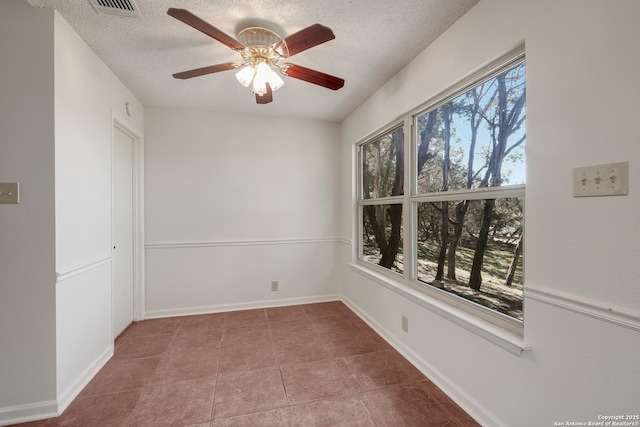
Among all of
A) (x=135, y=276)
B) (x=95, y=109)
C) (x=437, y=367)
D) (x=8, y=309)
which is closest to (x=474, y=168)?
(x=437, y=367)

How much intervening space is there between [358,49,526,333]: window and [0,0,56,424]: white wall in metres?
2.48

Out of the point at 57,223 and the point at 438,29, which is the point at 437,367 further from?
the point at 57,223

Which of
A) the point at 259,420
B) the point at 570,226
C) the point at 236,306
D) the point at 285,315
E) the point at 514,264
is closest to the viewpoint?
the point at 570,226

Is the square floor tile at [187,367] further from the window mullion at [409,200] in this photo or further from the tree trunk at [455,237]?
the tree trunk at [455,237]

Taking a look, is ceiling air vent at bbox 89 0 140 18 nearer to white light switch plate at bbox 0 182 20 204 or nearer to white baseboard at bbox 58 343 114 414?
white light switch plate at bbox 0 182 20 204

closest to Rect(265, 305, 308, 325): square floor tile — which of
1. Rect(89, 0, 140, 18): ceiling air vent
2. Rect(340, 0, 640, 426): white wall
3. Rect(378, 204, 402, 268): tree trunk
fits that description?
Rect(378, 204, 402, 268): tree trunk

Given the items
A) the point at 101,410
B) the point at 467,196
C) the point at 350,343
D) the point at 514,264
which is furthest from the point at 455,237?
the point at 101,410

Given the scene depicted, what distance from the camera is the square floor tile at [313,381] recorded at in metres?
1.75

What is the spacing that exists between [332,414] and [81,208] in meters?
2.17

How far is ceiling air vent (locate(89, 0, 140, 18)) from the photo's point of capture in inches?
58.7

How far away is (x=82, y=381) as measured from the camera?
1821mm

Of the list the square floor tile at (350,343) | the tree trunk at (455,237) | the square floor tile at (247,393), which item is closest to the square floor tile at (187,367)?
the square floor tile at (247,393)

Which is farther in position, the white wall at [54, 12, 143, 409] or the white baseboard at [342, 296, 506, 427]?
the white wall at [54, 12, 143, 409]

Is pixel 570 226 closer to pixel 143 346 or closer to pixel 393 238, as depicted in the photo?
pixel 393 238
